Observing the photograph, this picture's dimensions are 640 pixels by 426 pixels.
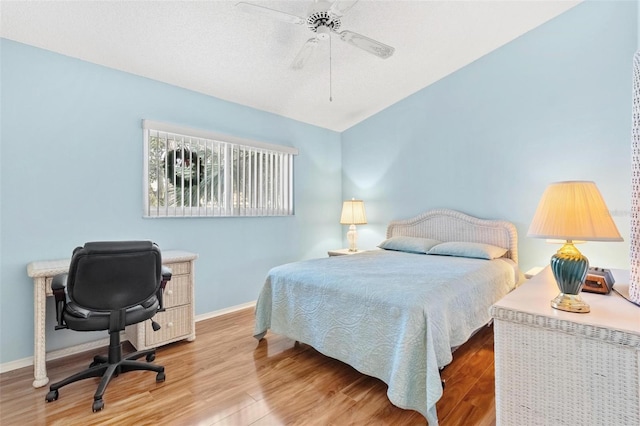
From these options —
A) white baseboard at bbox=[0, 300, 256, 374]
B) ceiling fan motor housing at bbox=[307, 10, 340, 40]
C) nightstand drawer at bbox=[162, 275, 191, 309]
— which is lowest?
white baseboard at bbox=[0, 300, 256, 374]

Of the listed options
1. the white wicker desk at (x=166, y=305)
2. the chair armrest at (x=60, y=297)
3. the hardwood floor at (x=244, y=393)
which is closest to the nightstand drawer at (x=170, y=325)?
the white wicker desk at (x=166, y=305)

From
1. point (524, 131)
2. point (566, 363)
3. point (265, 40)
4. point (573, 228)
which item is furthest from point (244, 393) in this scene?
point (524, 131)

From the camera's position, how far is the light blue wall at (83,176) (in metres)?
2.23

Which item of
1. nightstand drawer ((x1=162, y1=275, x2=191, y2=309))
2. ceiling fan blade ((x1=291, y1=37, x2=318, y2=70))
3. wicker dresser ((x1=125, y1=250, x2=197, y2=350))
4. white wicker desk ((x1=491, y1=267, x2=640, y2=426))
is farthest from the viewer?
nightstand drawer ((x1=162, y1=275, x2=191, y2=309))

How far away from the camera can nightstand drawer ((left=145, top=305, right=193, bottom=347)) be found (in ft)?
8.05

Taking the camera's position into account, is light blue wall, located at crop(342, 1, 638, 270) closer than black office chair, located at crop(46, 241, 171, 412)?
No

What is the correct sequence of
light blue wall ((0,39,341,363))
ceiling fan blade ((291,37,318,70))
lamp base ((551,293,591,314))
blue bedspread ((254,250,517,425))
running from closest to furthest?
lamp base ((551,293,591,314)), blue bedspread ((254,250,517,425)), ceiling fan blade ((291,37,318,70)), light blue wall ((0,39,341,363))

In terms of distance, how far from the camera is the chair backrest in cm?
172

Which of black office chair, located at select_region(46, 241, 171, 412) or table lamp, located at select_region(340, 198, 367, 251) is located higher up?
table lamp, located at select_region(340, 198, 367, 251)

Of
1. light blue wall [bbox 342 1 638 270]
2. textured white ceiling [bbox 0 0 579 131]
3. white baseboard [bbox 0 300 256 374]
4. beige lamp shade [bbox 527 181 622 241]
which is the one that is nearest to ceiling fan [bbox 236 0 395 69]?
textured white ceiling [bbox 0 0 579 131]

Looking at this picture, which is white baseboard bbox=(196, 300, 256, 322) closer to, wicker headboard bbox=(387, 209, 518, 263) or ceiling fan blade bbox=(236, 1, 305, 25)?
wicker headboard bbox=(387, 209, 518, 263)

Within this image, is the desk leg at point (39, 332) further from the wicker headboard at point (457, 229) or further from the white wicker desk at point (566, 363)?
the wicker headboard at point (457, 229)

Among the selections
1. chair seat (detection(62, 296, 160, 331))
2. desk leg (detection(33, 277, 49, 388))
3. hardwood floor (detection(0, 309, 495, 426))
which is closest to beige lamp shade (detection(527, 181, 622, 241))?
hardwood floor (detection(0, 309, 495, 426))

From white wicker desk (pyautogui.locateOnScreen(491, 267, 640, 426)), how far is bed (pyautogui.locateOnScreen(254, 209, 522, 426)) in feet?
1.39
